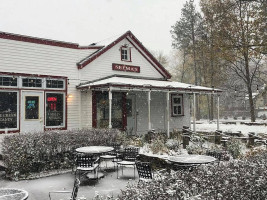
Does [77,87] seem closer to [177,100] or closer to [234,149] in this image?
[177,100]

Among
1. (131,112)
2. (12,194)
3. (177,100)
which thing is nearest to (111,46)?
(131,112)

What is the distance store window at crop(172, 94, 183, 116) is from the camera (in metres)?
21.1

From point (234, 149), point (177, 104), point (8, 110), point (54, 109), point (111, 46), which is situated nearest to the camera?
point (234, 149)

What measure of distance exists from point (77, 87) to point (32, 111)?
2.92m

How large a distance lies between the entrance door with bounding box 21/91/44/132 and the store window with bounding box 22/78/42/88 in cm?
37

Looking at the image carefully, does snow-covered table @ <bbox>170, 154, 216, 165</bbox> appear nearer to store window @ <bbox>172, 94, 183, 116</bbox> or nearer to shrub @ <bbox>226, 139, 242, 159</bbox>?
shrub @ <bbox>226, 139, 242, 159</bbox>

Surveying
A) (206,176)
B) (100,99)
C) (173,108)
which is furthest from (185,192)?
(173,108)

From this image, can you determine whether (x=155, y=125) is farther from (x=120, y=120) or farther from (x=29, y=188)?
(x=29, y=188)

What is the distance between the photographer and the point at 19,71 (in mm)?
13656

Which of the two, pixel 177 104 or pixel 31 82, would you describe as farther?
pixel 177 104

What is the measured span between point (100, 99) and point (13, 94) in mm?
5119

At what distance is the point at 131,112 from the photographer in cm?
1870

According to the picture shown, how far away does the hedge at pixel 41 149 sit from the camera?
9.30 m

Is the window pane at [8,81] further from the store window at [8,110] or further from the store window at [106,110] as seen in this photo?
the store window at [106,110]
